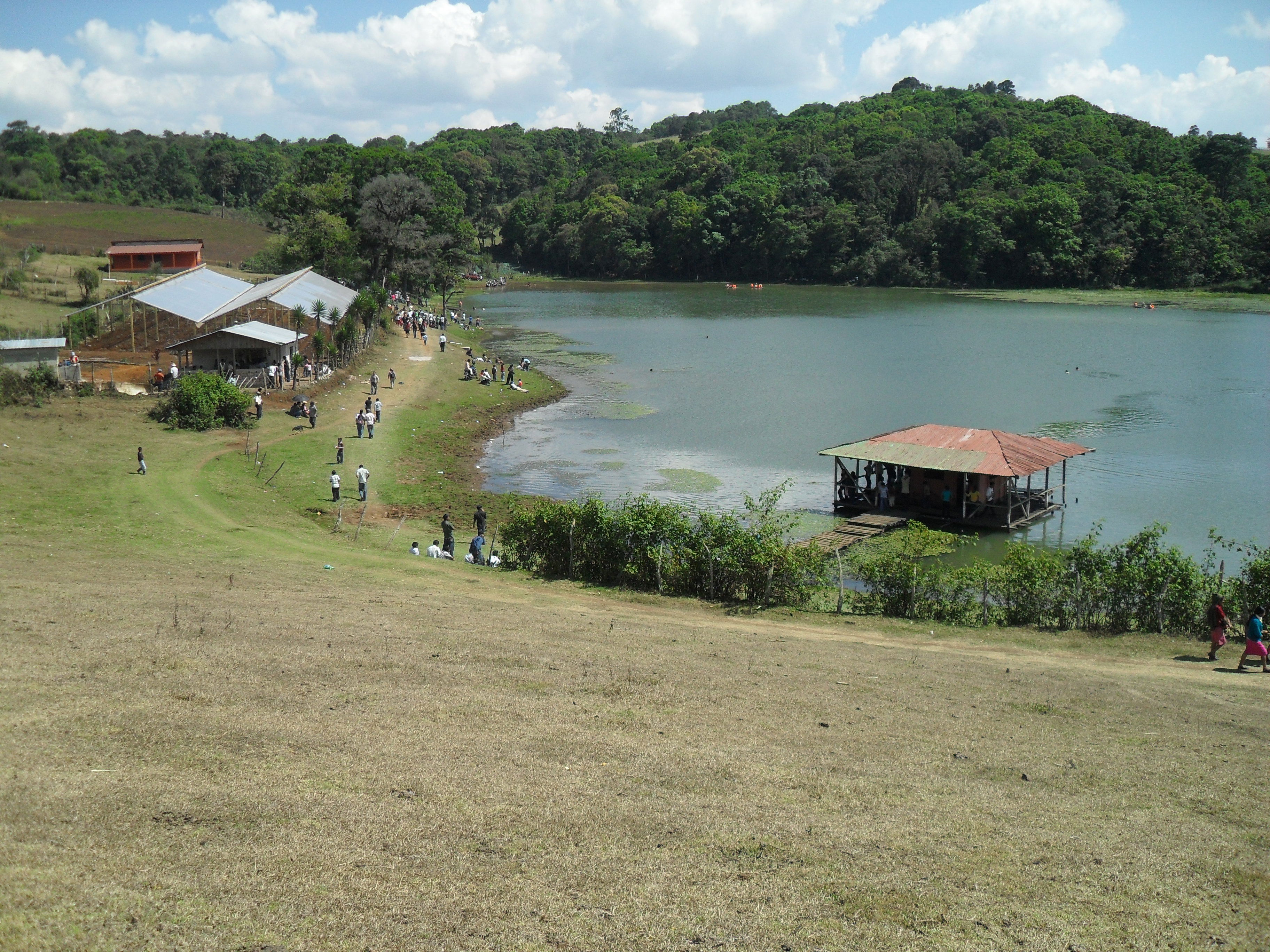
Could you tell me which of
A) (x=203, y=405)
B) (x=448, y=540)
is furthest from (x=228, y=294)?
(x=448, y=540)

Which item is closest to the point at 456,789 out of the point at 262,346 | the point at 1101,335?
the point at 262,346

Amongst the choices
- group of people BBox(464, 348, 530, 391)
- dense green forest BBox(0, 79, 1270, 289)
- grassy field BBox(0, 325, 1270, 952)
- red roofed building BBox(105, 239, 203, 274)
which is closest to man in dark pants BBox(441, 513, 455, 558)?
grassy field BBox(0, 325, 1270, 952)

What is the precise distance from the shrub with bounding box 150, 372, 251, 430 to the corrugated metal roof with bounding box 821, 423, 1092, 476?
2170 centimetres

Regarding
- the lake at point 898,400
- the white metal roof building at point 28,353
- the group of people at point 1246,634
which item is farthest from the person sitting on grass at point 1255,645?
the white metal roof building at point 28,353

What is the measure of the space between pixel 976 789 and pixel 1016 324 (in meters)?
78.4

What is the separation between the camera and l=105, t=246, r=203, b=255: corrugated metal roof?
75562 mm

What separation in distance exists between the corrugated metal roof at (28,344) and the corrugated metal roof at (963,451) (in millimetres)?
29000

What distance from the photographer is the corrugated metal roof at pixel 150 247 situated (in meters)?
75.6

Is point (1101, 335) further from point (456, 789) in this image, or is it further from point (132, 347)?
point (456, 789)

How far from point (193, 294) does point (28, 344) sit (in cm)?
1274

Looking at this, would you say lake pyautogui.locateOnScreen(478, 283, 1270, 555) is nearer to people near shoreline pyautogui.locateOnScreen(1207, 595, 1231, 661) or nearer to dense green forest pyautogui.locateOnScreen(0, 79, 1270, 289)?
people near shoreline pyautogui.locateOnScreen(1207, 595, 1231, 661)

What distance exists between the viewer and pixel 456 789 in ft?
37.3

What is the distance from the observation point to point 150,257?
249 ft

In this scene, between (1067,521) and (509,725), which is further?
(1067,521)
